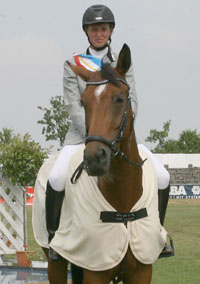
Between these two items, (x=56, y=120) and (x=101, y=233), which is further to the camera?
(x=56, y=120)

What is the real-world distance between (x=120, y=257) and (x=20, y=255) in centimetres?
573

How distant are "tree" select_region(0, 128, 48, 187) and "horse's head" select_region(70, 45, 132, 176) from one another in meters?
6.22

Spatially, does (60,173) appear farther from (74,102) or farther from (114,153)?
(114,153)

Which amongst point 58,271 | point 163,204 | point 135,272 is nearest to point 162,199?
point 163,204

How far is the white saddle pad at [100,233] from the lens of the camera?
16.2 feet

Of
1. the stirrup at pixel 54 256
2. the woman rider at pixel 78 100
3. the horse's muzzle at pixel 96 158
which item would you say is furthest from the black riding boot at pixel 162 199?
the horse's muzzle at pixel 96 158

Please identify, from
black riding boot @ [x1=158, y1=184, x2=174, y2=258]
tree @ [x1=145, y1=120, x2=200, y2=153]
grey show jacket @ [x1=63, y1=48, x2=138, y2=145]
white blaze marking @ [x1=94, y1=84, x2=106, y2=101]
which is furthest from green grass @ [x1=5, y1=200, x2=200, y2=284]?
tree @ [x1=145, y1=120, x2=200, y2=153]

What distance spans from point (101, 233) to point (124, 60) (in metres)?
1.39

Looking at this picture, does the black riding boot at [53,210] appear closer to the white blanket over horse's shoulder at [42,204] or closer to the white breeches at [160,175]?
the white blanket over horse's shoulder at [42,204]

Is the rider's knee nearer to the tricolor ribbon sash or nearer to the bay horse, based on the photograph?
the bay horse

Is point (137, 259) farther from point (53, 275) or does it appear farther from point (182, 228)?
point (182, 228)

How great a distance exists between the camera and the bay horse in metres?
4.22

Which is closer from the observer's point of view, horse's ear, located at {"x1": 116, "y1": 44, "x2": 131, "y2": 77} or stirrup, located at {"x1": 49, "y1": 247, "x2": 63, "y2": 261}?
horse's ear, located at {"x1": 116, "y1": 44, "x2": 131, "y2": 77}

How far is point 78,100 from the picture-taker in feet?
19.1
